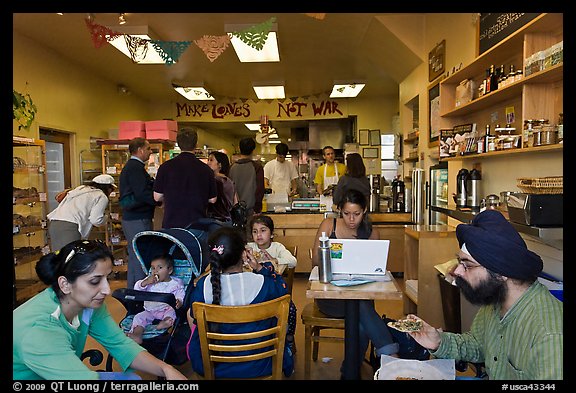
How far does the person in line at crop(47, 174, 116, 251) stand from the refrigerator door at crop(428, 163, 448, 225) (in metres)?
3.85

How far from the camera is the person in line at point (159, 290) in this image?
2887 millimetres

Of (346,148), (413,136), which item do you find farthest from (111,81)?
(413,136)

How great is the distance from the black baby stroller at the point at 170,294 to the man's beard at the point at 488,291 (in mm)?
1603

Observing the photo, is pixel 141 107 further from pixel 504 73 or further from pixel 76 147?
pixel 504 73

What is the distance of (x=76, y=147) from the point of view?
7484 mm

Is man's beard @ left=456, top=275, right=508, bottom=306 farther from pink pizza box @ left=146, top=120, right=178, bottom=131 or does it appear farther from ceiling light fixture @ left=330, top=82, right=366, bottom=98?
ceiling light fixture @ left=330, top=82, right=366, bottom=98

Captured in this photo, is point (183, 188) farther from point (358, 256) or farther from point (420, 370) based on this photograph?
point (420, 370)

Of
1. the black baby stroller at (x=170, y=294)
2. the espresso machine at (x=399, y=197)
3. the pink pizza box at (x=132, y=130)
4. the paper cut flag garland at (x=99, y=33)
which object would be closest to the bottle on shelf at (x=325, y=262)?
the black baby stroller at (x=170, y=294)

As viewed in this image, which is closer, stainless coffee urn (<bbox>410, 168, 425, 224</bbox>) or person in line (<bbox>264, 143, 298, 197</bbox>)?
stainless coffee urn (<bbox>410, 168, 425, 224</bbox>)

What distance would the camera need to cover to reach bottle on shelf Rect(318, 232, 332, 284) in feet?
8.66

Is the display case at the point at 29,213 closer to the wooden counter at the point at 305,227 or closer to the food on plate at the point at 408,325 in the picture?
the wooden counter at the point at 305,227

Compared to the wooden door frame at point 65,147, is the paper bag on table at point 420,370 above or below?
below

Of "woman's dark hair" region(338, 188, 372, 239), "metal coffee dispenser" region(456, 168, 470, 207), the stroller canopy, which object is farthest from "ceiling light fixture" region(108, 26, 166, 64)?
"metal coffee dispenser" region(456, 168, 470, 207)

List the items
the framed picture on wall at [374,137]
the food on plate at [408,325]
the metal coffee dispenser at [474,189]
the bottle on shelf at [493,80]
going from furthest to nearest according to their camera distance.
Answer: the framed picture on wall at [374,137]
the metal coffee dispenser at [474,189]
the bottle on shelf at [493,80]
the food on plate at [408,325]
